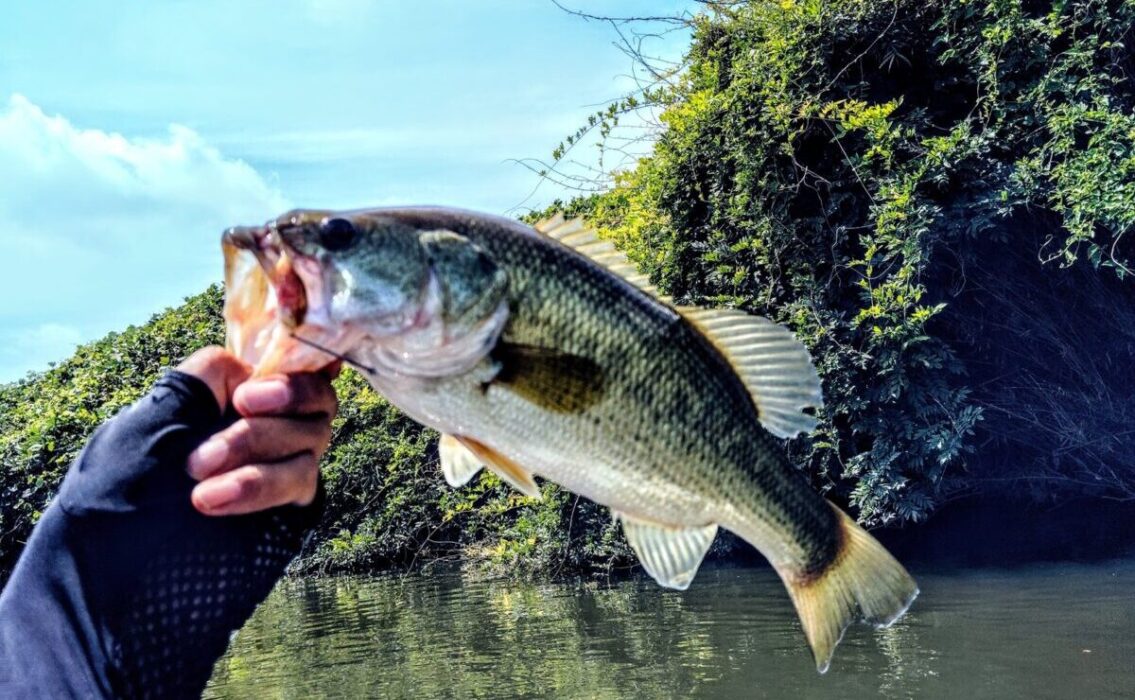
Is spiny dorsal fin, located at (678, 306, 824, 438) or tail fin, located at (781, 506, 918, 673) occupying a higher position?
spiny dorsal fin, located at (678, 306, 824, 438)

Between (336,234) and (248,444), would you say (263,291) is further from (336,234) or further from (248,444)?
(248,444)

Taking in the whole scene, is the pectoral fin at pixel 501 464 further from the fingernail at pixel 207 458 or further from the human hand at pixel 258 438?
the fingernail at pixel 207 458

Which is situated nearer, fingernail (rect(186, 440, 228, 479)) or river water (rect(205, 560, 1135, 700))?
fingernail (rect(186, 440, 228, 479))

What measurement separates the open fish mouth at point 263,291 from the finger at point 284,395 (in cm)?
3

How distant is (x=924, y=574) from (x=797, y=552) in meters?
7.30

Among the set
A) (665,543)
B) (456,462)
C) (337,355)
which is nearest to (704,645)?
(665,543)

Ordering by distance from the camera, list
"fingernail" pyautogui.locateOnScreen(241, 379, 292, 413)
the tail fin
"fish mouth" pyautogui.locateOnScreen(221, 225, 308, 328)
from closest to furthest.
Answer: "fish mouth" pyautogui.locateOnScreen(221, 225, 308, 328)
"fingernail" pyautogui.locateOnScreen(241, 379, 292, 413)
the tail fin

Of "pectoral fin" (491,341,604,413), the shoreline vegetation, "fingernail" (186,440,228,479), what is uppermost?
the shoreline vegetation

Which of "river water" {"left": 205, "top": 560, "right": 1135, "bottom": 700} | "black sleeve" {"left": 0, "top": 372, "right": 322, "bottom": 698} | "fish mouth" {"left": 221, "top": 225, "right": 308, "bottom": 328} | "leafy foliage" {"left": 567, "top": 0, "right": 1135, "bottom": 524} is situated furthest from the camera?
"leafy foliage" {"left": 567, "top": 0, "right": 1135, "bottom": 524}

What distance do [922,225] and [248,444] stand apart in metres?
6.50

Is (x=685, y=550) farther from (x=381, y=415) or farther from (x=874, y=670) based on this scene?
(x=381, y=415)

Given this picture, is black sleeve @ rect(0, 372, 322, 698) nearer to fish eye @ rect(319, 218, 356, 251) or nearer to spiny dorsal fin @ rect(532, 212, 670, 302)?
fish eye @ rect(319, 218, 356, 251)

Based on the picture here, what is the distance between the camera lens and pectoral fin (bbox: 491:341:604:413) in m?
1.69

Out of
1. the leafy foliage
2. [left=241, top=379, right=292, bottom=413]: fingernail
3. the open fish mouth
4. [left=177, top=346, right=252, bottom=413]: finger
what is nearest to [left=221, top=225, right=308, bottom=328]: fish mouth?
the open fish mouth
